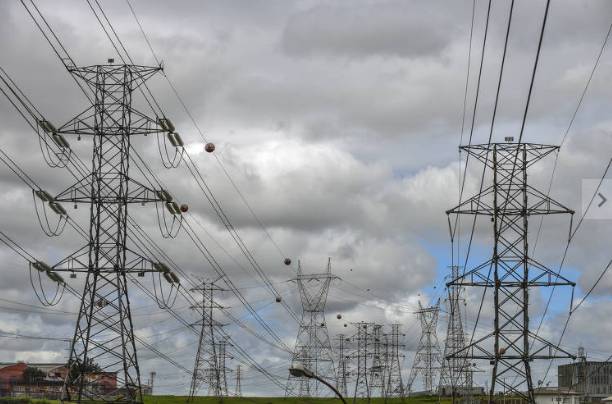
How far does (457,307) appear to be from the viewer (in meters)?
158

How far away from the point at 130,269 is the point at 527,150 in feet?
92.4

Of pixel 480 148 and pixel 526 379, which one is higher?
pixel 480 148

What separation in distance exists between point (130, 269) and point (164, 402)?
3310 inches

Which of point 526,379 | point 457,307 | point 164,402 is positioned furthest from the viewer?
point 457,307

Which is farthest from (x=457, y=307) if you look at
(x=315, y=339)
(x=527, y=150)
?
(x=527, y=150)

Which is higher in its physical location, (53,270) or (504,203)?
(504,203)

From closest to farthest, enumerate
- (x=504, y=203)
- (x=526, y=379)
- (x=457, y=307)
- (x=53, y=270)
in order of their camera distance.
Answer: (x=53, y=270) < (x=526, y=379) < (x=504, y=203) < (x=457, y=307)

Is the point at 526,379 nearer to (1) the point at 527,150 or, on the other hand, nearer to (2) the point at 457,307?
(1) the point at 527,150

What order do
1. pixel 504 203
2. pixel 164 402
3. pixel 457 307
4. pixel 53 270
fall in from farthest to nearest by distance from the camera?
1. pixel 457 307
2. pixel 164 402
3. pixel 504 203
4. pixel 53 270

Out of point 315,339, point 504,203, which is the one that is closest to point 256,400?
point 315,339

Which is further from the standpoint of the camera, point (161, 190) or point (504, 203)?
point (504, 203)

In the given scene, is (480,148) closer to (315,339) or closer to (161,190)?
(161,190)

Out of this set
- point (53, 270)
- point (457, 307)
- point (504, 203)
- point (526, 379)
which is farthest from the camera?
point (457, 307)

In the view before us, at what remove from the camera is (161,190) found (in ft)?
187
